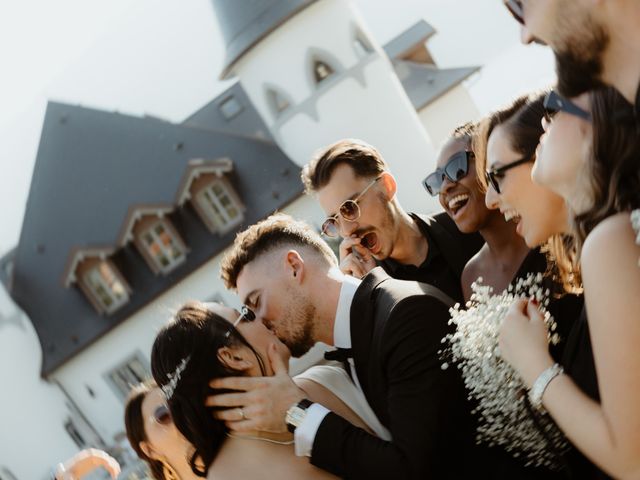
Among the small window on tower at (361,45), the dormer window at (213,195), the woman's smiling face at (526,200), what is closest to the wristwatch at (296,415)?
the woman's smiling face at (526,200)

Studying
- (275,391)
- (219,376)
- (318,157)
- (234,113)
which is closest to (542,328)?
(275,391)

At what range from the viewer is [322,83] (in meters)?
24.3

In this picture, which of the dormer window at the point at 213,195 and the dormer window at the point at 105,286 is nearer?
the dormer window at the point at 213,195

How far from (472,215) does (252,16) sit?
20.5m

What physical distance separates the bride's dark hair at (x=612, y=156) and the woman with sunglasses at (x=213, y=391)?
138 cm

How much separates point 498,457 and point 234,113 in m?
26.2

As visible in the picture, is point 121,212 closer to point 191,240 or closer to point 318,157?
point 191,240

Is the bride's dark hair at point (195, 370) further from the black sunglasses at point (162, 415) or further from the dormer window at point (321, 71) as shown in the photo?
the dormer window at point (321, 71)

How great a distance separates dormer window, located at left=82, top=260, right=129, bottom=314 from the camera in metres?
24.2

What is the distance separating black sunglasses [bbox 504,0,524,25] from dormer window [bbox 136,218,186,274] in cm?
2265

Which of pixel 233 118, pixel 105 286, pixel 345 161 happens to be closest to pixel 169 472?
pixel 345 161

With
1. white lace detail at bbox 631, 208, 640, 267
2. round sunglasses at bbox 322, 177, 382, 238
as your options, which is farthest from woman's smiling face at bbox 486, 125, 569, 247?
round sunglasses at bbox 322, 177, 382, 238

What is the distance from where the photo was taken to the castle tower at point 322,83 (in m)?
23.8

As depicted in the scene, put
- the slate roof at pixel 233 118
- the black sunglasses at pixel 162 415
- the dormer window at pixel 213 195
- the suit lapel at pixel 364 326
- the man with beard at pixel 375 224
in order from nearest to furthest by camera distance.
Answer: the suit lapel at pixel 364 326 → the black sunglasses at pixel 162 415 → the man with beard at pixel 375 224 → the dormer window at pixel 213 195 → the slate roof at pixel 233 118
